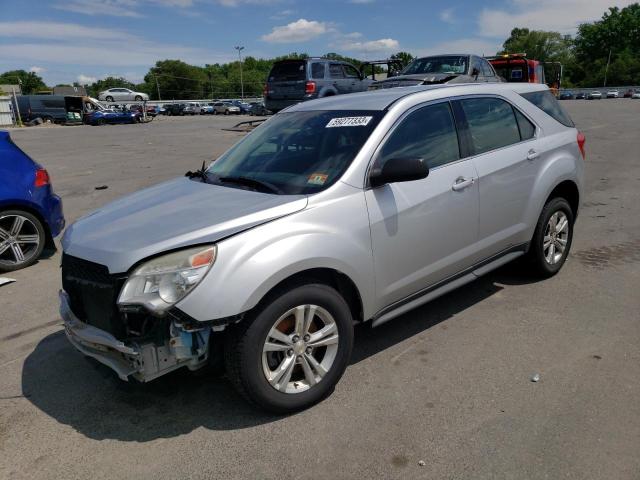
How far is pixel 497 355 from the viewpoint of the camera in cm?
357

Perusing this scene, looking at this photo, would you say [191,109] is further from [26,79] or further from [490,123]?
[26,79]

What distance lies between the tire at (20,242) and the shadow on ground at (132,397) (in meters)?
2.12

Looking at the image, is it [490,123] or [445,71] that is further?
[445,71]

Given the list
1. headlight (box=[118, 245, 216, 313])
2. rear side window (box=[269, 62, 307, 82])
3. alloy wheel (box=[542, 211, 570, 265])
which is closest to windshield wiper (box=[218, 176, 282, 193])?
headlight (box=[118, 245, 216, 313])

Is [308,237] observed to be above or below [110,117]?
above

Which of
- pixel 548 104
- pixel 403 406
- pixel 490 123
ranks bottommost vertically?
pixel 403 406

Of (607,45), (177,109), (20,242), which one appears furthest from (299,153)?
(607,45)

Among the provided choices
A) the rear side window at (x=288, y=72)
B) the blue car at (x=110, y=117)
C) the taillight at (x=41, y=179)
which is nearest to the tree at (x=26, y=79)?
the blue car at (x=110, y=117)

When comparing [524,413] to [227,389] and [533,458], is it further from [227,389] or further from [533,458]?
[227,389]

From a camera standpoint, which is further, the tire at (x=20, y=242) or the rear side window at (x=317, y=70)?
the rear side window at (x=317, y=70)

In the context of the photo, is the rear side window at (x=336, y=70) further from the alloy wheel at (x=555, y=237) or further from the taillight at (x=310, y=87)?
the alloy wheel at (x=555, y=237)

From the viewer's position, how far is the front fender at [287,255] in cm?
259

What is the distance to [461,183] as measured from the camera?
373 centimetres

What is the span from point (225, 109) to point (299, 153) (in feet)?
177
